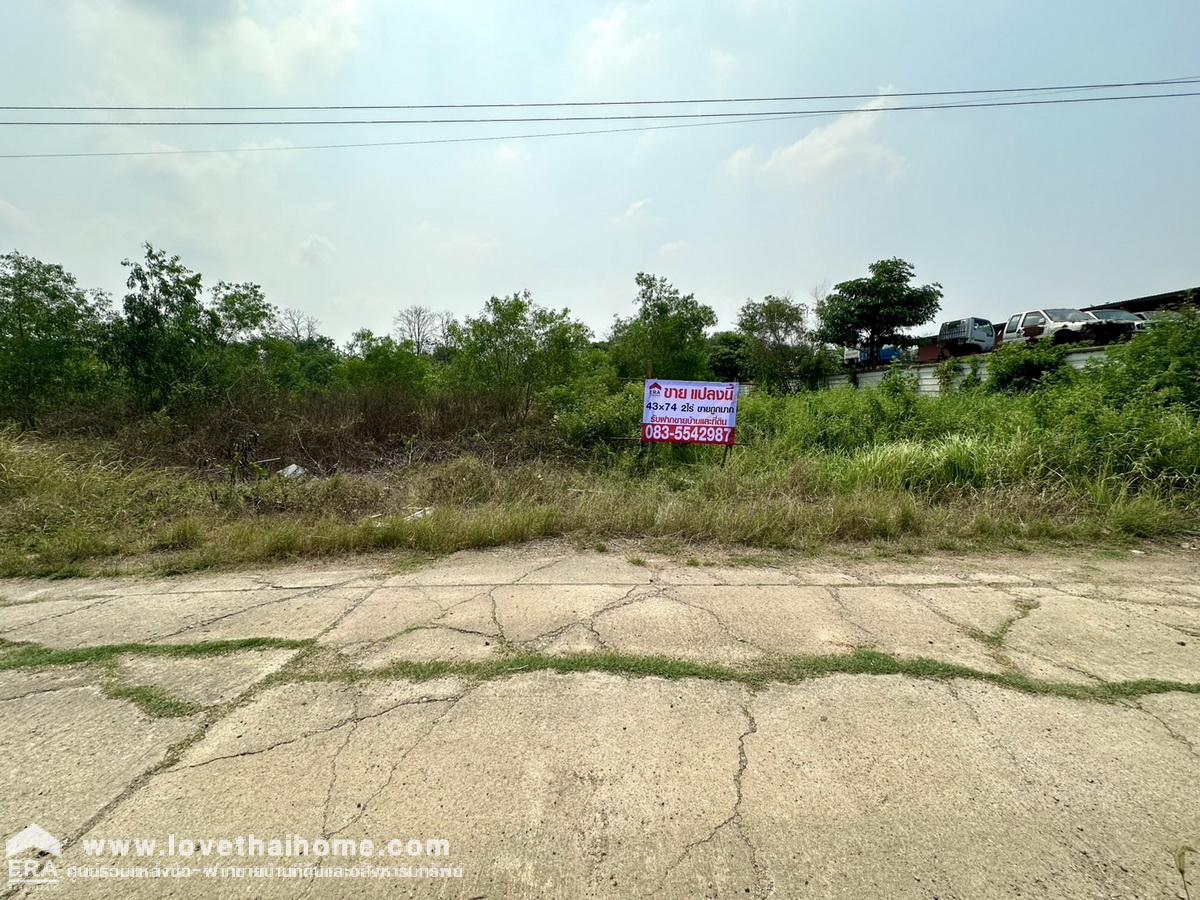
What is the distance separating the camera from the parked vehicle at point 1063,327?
47.5 feet

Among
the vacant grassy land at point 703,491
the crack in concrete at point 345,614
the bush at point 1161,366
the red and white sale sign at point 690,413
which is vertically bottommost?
the crack in concrete at point 345,614

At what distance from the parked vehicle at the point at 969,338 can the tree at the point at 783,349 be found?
573cm

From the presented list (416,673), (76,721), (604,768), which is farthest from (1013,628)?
(76,721)

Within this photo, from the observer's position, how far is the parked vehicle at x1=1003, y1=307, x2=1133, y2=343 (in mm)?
14473

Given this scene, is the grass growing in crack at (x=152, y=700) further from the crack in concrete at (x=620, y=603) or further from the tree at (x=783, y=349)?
the tree at (x=783, y=349)

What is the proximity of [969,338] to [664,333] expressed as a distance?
15.5 meters

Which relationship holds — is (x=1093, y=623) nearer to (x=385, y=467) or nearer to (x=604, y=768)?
(x=604, y=768)

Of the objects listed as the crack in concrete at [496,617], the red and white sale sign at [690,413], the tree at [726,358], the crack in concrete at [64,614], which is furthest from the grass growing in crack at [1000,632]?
the tree at [726,358]

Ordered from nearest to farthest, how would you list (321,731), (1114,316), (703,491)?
1. (321,731)
2. (703,491)
3. (1114,316)

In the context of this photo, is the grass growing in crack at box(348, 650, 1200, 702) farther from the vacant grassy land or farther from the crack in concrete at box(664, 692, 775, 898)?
the vacant grassy land

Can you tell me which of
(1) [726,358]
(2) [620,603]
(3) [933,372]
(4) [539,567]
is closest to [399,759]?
(2) [620,603]

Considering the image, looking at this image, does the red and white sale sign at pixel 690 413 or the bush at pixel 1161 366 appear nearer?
the red and white sale sign at pixel 690 413

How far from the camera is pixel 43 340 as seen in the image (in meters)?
9.26

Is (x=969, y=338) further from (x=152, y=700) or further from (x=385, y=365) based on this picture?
(x=152, y=700)
